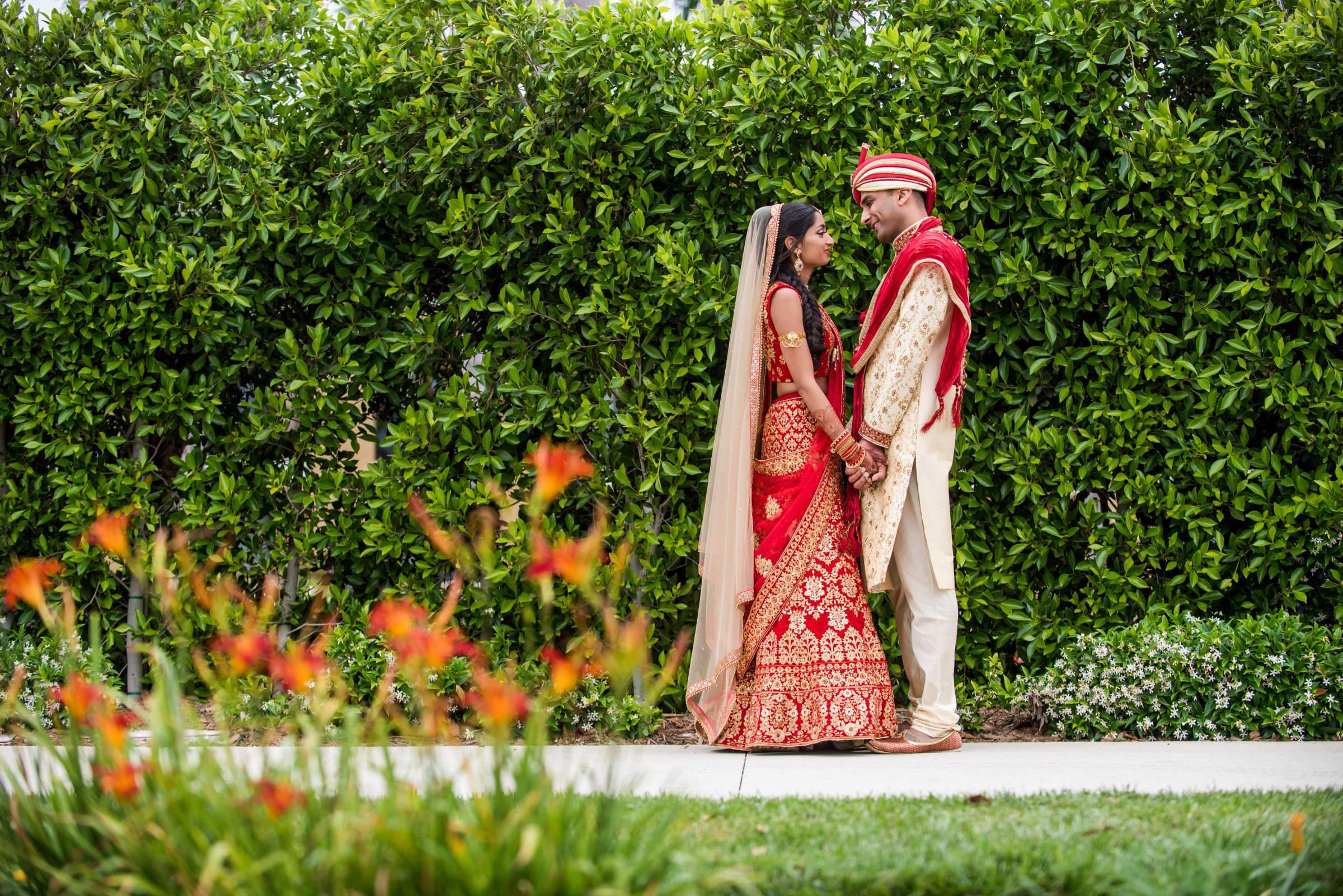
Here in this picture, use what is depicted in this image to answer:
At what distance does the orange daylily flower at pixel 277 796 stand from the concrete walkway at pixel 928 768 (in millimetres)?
966

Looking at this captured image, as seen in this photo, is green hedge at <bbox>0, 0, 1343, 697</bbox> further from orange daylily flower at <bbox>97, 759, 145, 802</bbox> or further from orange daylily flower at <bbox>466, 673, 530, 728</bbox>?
orange daylily flower at <bbox>466, 673, 530, 728</bbox>

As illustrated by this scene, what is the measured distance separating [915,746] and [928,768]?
42 centimetres

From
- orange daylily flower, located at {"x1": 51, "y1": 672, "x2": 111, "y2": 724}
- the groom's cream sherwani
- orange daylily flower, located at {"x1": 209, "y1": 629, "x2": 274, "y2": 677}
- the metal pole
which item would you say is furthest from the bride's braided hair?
the metal pole

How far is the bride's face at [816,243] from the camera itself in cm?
440

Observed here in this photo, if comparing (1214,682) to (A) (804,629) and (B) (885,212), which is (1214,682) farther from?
(B) (885,212)

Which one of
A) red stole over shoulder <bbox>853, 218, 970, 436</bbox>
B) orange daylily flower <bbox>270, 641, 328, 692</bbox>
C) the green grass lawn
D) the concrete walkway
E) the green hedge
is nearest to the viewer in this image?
orange daylily flower <bbox>270, 641, 328, 692</bbox>

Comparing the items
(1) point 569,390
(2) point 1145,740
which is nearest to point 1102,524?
(2) point 1145,740

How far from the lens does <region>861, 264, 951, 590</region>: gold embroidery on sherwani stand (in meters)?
4.26

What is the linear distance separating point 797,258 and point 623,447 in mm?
1150

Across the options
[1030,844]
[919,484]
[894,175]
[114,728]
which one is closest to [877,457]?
[919,484]

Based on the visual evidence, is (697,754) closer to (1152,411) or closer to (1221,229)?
(1152,411)

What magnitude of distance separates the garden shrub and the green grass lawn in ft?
4.59

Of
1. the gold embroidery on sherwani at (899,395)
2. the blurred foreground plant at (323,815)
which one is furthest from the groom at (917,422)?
the blurred foreground plant at (323,815)

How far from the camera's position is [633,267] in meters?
4.97
